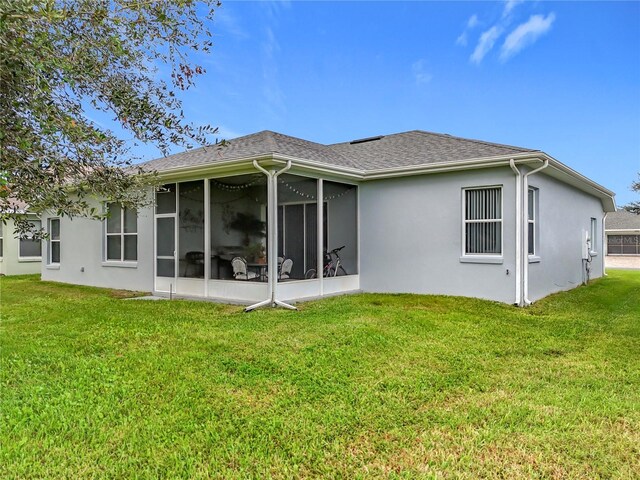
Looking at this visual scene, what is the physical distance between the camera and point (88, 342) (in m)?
5.71

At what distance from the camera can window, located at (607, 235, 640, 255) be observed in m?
29.7

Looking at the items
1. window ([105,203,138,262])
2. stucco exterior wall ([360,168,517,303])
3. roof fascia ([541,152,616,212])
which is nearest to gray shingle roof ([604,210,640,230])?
roof fascia ([541,152,616,212])

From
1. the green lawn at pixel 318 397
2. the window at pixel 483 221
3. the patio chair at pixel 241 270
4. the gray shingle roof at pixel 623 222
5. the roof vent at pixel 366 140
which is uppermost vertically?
the roof vent at pixel 366 140

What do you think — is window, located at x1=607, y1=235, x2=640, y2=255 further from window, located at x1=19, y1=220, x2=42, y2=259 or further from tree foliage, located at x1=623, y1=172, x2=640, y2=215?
window, located at x1=19, y1=220, x2=42, y2=259

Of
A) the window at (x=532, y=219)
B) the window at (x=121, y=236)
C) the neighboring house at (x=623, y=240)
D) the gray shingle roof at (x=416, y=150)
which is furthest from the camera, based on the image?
the neighboring house at (x=623, y=240)

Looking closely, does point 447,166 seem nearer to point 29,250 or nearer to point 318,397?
point 318,397

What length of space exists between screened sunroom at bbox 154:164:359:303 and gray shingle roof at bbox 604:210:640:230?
27297 millimetres

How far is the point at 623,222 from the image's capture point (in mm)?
30234

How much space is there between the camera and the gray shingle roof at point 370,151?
952cm

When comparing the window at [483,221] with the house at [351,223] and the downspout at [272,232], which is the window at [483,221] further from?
the downspout at [272,232]

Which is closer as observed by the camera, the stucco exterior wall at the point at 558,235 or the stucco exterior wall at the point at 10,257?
the stucco exterior wall at the point at 558,235

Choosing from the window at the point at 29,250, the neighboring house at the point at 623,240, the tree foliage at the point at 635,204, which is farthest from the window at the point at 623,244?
the window at the point at 29,250

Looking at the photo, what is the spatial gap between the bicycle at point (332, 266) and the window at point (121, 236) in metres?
5.03

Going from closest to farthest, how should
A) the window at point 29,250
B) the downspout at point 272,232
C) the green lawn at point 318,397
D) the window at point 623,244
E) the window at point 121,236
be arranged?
the green lawn at point 318,397 → the downspout at point 272,232 → the window at point 121,236 → the window at point 29,250 → the window at point 623,244
